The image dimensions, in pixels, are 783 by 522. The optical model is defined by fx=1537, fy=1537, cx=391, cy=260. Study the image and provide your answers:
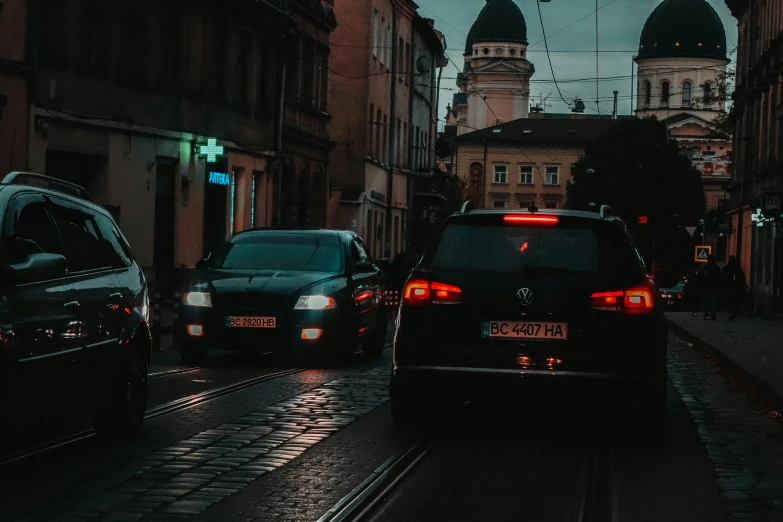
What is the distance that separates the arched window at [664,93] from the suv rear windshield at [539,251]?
521 feet

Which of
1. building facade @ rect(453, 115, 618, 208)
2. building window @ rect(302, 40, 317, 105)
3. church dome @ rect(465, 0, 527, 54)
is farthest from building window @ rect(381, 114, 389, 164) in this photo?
church dome @ rect(465, 0, 527, 54)

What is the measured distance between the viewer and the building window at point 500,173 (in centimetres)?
14212

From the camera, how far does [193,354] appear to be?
55.3ft

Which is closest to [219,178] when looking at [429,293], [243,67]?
[243,67]

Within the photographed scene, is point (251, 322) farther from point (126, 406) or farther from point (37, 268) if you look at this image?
point (37, 268)

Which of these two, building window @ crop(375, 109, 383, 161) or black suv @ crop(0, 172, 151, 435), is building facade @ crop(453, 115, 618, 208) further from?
black suv @ crop(0, 172, 151, 435)

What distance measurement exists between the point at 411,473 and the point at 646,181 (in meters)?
95.8

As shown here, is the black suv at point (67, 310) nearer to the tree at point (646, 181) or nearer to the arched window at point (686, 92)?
the tree at point (646, 181)

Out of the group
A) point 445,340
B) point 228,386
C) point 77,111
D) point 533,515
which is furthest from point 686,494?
point 77,111

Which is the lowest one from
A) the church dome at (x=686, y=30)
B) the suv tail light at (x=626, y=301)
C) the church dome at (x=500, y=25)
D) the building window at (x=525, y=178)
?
the suv tail light at (x=626, y=301)

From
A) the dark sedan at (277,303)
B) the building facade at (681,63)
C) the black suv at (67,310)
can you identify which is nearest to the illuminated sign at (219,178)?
the dark sedan at (277,303)

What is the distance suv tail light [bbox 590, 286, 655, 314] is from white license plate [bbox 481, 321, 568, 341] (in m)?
0.28

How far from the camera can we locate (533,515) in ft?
24.2

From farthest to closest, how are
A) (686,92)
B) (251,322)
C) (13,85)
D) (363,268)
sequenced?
(686,92) < (13,85) < (363,268) < (251,322)
